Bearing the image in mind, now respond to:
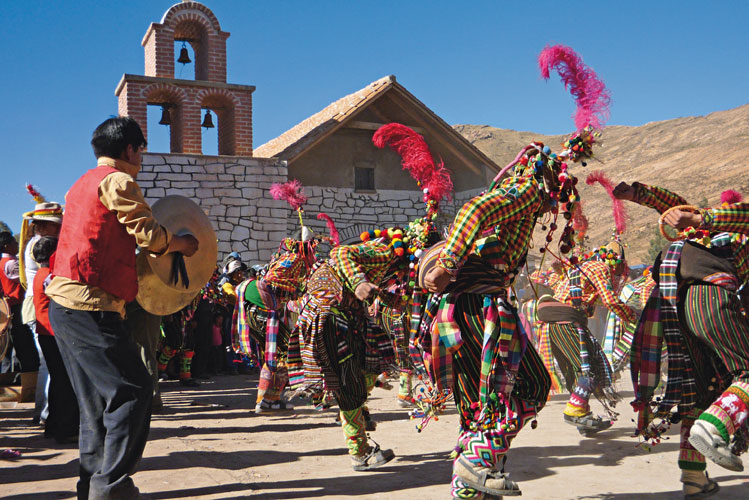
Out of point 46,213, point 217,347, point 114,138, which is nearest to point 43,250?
point 46,213

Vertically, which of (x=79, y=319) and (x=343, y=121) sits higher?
(x=343, y=121)

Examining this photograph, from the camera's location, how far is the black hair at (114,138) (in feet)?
12.8

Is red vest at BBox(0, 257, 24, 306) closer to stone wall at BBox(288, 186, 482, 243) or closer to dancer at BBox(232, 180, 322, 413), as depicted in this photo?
dancer at BBox(232, 180, 322, 413)

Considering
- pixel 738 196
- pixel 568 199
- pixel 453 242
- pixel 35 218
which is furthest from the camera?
pixel 35 218

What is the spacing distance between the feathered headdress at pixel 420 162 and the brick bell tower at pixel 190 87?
1248 cm

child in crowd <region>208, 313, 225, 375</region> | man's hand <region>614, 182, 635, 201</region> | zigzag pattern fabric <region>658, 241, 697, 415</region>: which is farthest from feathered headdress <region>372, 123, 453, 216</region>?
child in crowd <region>208, 313, 225, 375</region>

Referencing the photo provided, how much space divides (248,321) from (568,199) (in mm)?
5532

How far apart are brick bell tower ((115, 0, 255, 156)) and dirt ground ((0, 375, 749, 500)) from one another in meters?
10.2

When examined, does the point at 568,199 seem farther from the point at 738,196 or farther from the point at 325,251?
the point at 325,251

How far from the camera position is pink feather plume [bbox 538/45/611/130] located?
14.1ft

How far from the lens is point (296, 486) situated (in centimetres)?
486

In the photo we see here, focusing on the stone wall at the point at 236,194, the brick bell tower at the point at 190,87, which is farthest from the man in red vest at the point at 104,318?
the brick bell tower at the point at 190,87

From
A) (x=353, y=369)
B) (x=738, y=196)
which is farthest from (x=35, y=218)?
(x=738, y=196)

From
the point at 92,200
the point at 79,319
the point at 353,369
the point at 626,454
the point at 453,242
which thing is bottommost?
the point at 626,454
